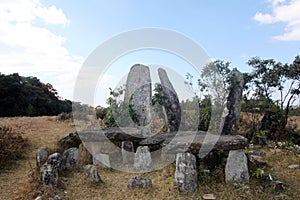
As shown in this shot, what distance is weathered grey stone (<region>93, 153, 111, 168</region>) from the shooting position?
8826 mm

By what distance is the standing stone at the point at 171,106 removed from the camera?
1104cm

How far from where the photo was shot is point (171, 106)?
1118cm

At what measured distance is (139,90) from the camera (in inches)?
464

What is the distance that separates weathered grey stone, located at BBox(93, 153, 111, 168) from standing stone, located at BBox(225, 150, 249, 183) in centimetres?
372

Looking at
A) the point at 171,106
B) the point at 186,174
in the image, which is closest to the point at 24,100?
the point at 171,106

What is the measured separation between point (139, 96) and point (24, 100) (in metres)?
17.5

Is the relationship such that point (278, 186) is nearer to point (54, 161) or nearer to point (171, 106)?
point (171, 106)

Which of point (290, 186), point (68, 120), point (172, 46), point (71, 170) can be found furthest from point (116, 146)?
point (68, 120)

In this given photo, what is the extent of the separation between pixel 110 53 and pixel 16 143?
4736 mm

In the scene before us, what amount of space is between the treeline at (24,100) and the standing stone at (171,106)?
1728 centimetres

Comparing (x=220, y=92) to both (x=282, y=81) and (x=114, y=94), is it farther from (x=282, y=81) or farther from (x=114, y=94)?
(x=114, y=94)

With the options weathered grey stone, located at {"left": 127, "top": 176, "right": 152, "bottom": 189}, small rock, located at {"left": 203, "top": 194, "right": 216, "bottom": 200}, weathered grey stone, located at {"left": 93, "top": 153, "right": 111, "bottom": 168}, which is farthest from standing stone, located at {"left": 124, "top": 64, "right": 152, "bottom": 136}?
small rock, located at {"left": 203, "top": 194, "right": 216, "bottom": 200}

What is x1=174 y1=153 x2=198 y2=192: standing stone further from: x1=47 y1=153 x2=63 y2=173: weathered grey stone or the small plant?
x1=47 y1=153 x2=63 y2=173: weathered grey stone

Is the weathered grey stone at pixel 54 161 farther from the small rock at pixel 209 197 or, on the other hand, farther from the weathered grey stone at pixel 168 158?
the small rock at pixel 209 197
